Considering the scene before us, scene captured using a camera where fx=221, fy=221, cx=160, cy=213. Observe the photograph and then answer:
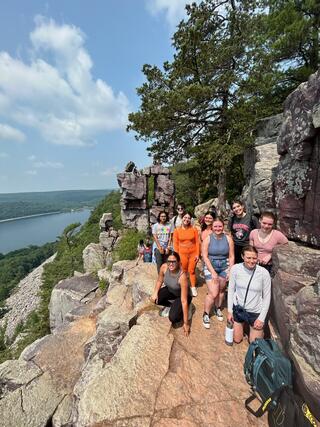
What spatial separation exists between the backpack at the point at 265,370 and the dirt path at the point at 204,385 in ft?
0.78

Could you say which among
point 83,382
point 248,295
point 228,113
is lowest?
point 83,382

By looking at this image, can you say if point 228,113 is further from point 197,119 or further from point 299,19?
point 299,19

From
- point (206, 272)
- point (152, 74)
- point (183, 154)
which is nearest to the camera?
point (206, 272)

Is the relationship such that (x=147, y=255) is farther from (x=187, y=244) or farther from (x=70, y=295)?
(x=70, y=295)

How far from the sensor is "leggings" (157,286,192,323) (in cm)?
426

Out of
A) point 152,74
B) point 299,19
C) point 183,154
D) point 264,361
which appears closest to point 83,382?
point 264,361

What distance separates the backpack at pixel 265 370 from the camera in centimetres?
280

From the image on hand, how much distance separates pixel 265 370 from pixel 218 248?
76.0 inches

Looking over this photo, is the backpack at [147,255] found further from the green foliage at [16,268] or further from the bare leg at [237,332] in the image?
the green foliage at [16,268]

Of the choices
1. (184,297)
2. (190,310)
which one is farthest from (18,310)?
(184,297)

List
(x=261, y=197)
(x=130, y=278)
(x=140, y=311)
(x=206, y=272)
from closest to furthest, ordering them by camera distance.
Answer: (x=206, y=272) < (x=140, y=311) < (x=261, y=197) < (x=130, y=278)

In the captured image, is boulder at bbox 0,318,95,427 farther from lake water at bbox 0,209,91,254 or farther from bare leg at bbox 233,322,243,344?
lake water at bbox 0,209,91,254

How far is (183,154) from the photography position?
1311 centimetres

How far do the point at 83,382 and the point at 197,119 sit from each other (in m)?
12.1
